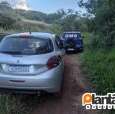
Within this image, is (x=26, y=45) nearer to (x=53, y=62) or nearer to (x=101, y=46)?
(x=53, y=62)

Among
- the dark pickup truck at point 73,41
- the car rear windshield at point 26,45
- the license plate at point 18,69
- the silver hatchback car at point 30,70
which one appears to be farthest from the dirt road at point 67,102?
the dark pickup truck at point 73,41

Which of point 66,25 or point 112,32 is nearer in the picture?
point 112,32

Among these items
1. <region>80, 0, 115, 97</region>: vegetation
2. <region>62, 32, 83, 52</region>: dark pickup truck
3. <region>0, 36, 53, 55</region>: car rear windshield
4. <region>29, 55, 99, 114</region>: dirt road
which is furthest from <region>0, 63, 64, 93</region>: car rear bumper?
<region>62, 32, 83, 52</region>: dark pickup truck

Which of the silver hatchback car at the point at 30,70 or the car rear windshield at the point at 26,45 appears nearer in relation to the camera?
the silver hatchback car at the point at 30,70

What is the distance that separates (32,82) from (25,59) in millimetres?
569

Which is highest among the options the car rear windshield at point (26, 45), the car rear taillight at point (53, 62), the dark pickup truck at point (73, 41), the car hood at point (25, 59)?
the car rear windshield at point (26, 45)

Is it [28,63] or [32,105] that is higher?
[28,63]

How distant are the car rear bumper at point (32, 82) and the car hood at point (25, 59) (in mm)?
307

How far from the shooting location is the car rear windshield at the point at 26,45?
842 cm

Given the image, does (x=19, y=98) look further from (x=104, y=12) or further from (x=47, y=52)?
(x=104, y=12)

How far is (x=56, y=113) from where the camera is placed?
25.9 ft

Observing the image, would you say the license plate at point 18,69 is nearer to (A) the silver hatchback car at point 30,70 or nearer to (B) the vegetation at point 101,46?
(A) the silver hatchback car at point 30,70

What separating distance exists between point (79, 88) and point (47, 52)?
2.19 m

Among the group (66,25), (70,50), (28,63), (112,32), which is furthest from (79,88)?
(66,25)
